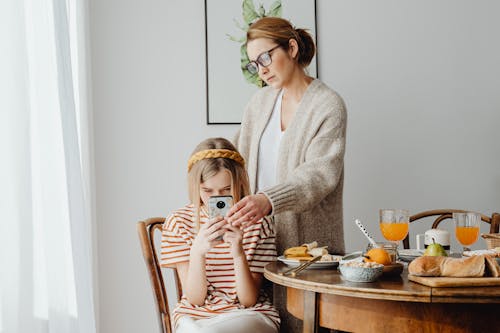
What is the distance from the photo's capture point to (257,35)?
80.0 inches

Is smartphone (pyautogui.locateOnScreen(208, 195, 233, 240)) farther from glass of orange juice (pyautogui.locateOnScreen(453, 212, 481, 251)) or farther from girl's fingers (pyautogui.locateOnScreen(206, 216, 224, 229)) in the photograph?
glass of orange juice (pyautogui.locateOnScreen(453, 212, 481, 251))

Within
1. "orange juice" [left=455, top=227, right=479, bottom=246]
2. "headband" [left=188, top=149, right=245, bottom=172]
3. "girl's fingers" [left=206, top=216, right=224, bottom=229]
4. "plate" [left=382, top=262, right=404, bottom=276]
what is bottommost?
"plate" [left=382, top=262, right=404, bottom=276]

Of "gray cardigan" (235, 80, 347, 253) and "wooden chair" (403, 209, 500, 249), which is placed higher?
"gray cardigan" (235, 80, 347, 253)

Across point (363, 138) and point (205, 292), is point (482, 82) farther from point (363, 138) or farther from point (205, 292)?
point (205, 292)

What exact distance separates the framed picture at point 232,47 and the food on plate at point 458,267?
152 centimetres

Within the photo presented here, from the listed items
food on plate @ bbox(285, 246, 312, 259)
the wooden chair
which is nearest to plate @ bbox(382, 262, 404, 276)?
food on plate @ bbox(285, 246, 312, 259)

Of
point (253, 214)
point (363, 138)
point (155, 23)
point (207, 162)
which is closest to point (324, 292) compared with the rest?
point (253, 214)

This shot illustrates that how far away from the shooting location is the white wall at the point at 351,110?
2639mm

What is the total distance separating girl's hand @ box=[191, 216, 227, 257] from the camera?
1625 mm

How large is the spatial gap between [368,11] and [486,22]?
559 mm

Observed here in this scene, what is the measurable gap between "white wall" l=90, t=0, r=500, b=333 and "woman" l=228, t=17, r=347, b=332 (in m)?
0.58

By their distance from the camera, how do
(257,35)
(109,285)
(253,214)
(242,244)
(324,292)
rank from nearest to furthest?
(324,292)
(253,214)
(242,244)
(257,35)
(109,285)

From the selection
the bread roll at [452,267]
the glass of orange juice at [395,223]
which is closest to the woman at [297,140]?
the glass of orange juice at [395,223]

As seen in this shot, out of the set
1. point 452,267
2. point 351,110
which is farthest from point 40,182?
point 351,110
